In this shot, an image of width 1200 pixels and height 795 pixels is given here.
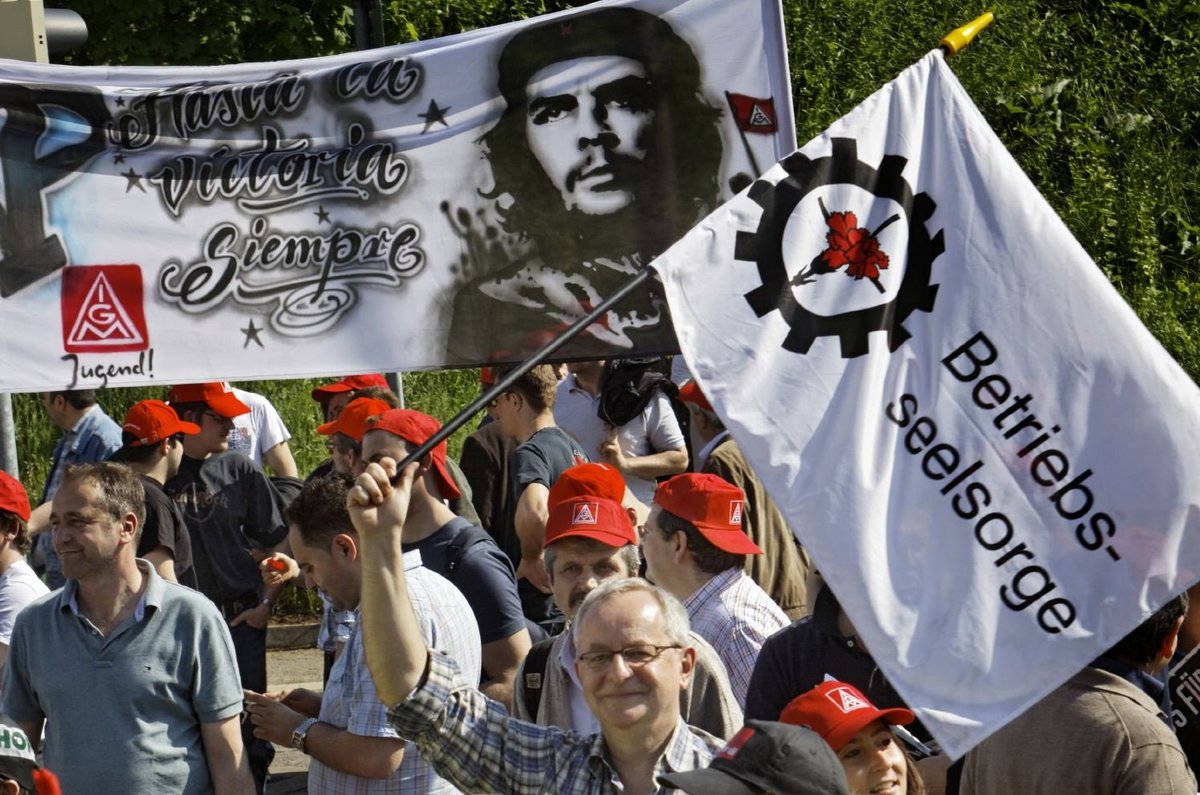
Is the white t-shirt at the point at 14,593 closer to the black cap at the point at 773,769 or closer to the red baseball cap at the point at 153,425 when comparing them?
the red baseball cap at the point at 153,425

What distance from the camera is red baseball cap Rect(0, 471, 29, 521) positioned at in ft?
20.2

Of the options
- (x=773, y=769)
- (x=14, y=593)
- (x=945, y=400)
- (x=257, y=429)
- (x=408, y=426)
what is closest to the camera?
(x=773, y=769)

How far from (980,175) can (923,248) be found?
0.21 m

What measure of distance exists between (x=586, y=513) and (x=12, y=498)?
→ 224cm

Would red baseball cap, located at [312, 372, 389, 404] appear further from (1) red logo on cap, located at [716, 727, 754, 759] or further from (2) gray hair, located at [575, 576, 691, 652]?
(1) red logo on cap, located at [716, 727, 754, 759]

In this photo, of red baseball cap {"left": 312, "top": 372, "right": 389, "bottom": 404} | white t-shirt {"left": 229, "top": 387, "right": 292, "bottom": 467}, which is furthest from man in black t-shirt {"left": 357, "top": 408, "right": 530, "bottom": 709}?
white t-shirt {"left": 229, "top": 387, "right": 292, "bottom": 467}

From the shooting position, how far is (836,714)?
3998 mm

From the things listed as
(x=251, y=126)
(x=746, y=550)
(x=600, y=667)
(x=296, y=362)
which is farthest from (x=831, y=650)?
(x=251, y=126)

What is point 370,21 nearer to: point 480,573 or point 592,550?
point 480,573

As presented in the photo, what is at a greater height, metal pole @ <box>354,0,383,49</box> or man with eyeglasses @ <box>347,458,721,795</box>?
metal pole @ <box>354,0,383,49</box>

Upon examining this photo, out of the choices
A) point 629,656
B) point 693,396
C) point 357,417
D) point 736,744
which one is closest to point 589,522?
point 629,656

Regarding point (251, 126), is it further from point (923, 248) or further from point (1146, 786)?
point (1146, 786)

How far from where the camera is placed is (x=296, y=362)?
507 cm

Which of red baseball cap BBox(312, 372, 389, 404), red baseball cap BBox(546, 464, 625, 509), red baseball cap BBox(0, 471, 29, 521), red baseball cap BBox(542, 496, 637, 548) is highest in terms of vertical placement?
red baseball cap BBox(312, 372, 389, 404)
